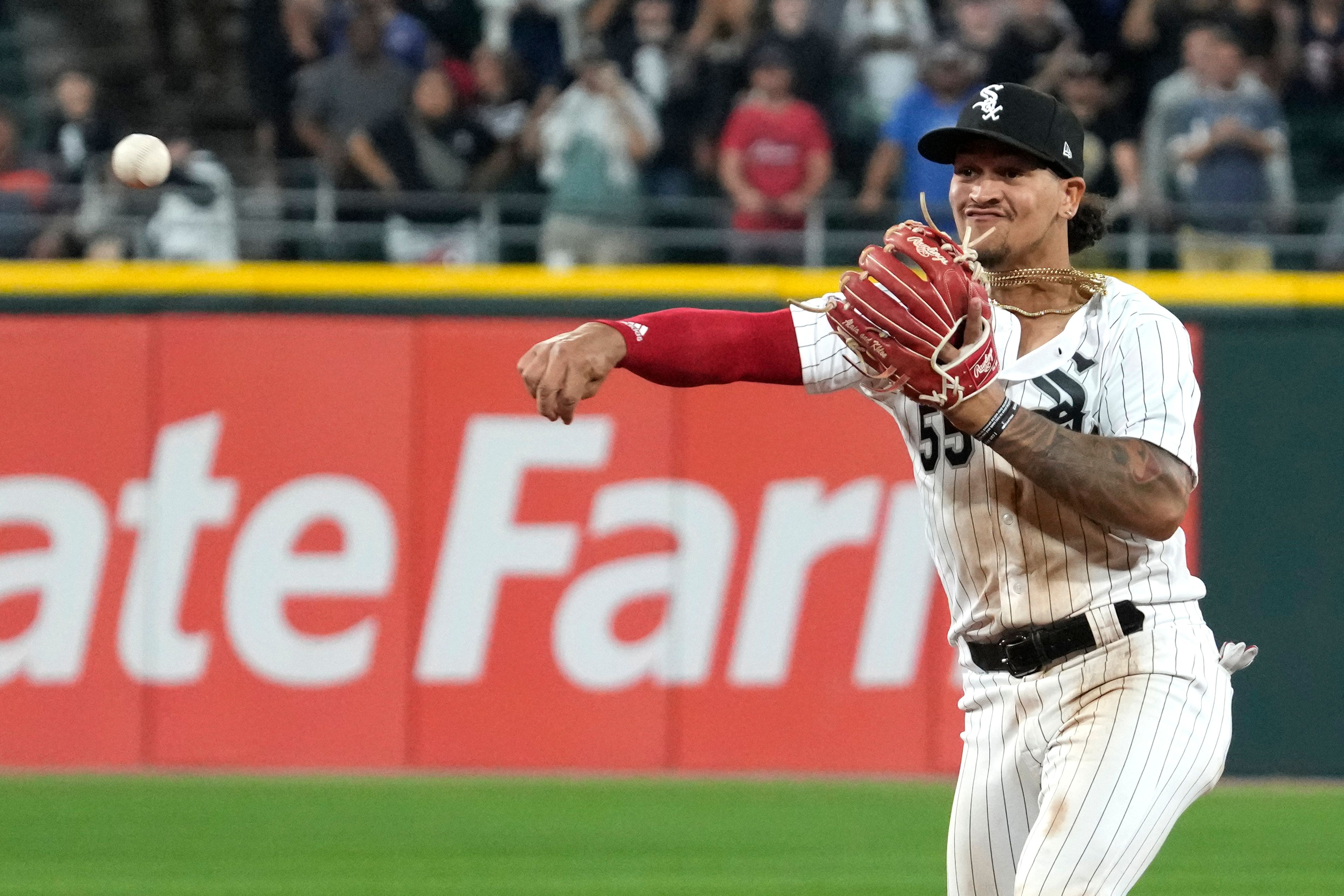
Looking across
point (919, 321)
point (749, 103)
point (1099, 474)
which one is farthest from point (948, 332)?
point (749, 103)

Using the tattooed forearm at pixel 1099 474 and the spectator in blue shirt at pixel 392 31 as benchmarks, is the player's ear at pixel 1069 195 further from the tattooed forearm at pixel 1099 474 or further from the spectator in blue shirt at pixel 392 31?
the spectator in blue shirt at pixel 392 31

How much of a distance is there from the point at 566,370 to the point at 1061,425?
2.95 ft

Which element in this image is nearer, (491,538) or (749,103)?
(491,538)

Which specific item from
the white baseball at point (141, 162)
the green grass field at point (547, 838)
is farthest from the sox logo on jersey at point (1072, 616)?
the green grass field at point (547, 838)

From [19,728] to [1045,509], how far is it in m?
6.73

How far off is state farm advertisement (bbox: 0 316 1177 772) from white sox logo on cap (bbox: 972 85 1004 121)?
549 centimetres

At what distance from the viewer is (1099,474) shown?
11.3 ft

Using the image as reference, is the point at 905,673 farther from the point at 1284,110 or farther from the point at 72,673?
the point at 1284,110

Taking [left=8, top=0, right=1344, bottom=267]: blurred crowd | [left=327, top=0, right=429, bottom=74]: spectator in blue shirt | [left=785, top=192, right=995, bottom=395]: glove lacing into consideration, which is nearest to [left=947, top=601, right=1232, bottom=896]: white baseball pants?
[left=785, top=192, right=995, bottom=395]: glove lacing

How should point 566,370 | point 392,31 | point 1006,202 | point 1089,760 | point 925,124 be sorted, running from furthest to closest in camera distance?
point 392,31 → point 925,124 → point 1006,202 → point 1089,760 → point 566,370

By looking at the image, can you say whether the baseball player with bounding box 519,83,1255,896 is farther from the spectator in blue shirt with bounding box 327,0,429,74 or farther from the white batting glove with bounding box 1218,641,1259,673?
the spectator in blue shirt with bounding box 327,0,429,74

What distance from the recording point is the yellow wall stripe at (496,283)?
373 inches

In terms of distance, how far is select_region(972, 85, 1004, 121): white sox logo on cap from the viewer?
3.82m

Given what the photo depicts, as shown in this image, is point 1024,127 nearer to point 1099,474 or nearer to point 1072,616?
point 1099,474
